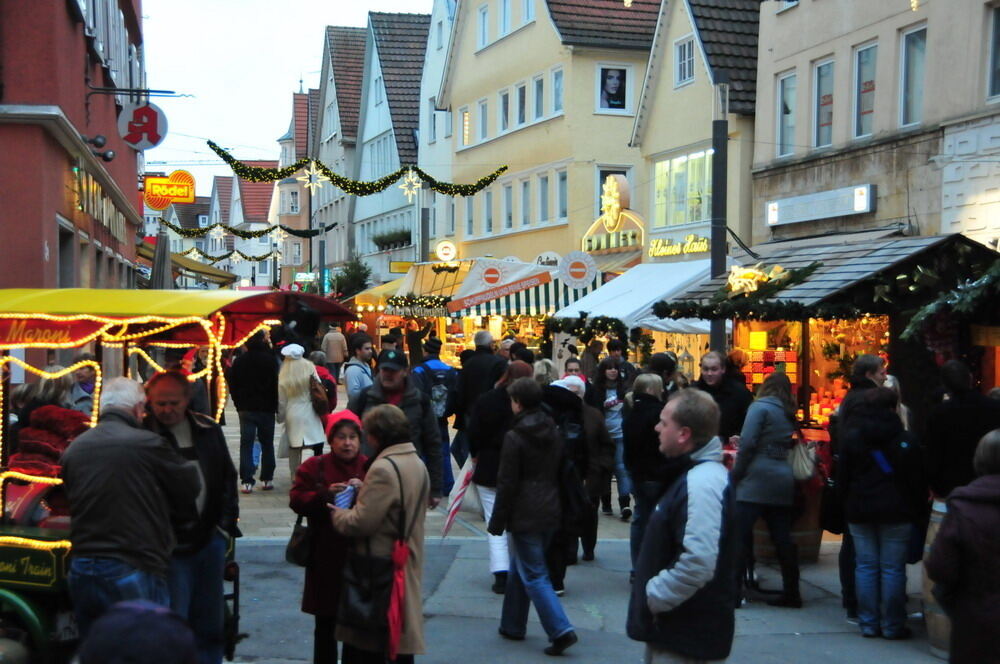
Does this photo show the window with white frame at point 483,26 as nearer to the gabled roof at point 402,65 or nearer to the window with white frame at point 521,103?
the window with white frame at point 521,103

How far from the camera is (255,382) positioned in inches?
552

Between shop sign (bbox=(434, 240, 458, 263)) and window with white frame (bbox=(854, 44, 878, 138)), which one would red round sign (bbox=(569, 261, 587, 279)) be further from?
shop sign (bbox=(434, 240, 458, 263))

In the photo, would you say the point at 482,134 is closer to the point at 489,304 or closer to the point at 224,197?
the point at 489,304

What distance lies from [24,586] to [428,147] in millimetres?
37441

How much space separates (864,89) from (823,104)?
112 cm

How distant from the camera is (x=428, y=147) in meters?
43.2

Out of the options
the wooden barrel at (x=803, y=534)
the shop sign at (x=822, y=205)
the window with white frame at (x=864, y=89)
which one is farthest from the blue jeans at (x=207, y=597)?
the window with white frame at (x=864, y=89)

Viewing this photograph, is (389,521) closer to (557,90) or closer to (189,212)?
(557,90)

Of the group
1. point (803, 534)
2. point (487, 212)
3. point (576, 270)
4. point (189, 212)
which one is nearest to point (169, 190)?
point (487, 212)

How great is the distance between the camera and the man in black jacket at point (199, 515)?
620 cm

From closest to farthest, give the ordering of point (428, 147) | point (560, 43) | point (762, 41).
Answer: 1. point (762, 41)
2. point (560, 43)
3. point (428, 147)

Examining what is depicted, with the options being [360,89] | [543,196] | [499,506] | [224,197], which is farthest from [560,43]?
[224,197]

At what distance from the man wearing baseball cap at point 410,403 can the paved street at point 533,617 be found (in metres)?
0.95

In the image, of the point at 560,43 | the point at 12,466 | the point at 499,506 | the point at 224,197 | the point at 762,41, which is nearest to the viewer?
the point at 12,466
